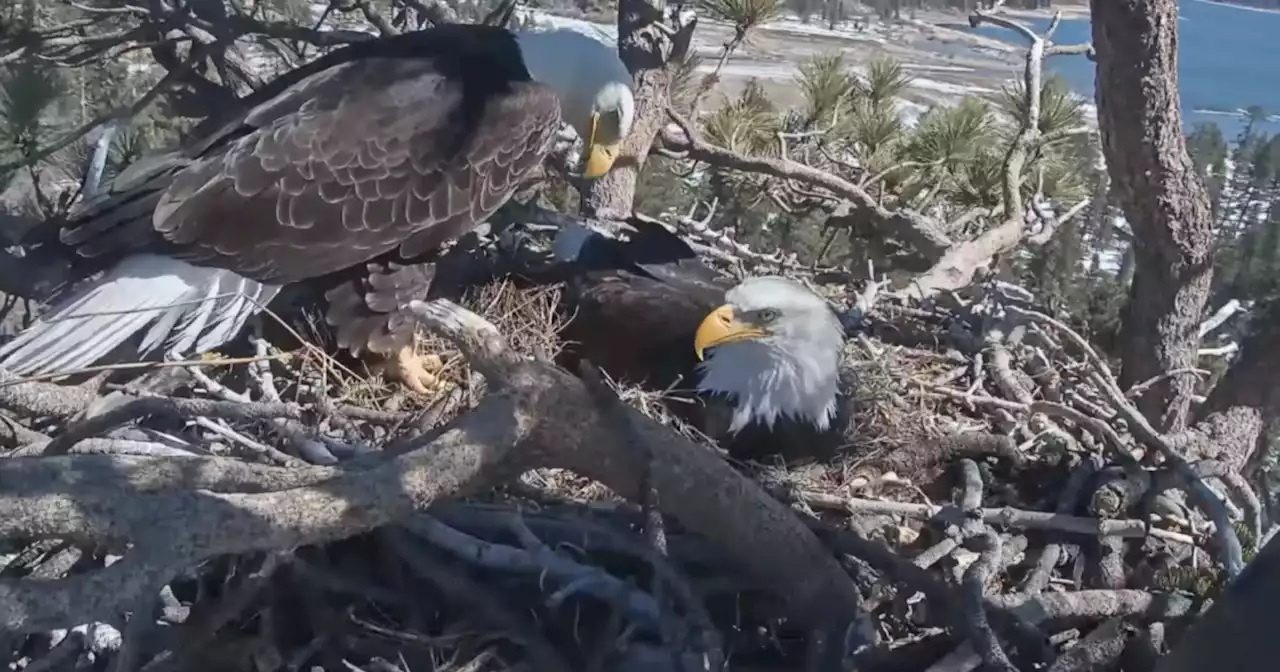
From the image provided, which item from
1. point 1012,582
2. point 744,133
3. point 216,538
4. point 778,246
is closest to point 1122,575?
point 1012,582

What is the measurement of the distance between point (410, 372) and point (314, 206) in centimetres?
57

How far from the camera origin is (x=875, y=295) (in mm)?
3539

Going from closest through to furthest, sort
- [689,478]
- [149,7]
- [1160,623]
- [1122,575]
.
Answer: [689,478] → [1160,623] → [1122,575] → [149,7]

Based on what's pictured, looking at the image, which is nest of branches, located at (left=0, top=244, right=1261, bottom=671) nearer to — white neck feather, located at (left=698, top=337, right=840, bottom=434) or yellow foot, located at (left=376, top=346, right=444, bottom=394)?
white neck feather, located at (left=698, top=337, right=840, bottom=434)

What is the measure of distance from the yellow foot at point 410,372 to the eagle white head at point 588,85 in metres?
0.80

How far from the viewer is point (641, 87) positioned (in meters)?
3.94

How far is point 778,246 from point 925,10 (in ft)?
5.33

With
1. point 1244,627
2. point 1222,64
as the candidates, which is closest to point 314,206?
point 1244,627

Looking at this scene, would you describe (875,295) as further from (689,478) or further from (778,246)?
(689,478)

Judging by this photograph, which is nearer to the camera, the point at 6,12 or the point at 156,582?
the point at 156,582

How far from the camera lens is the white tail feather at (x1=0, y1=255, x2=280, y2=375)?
8.97ft

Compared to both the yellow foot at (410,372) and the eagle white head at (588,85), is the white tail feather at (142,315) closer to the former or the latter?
the yellow foot at (410,372)

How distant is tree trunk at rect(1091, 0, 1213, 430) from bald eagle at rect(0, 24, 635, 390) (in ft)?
5.17

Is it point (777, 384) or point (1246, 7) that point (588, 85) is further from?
point (1246, 7)
